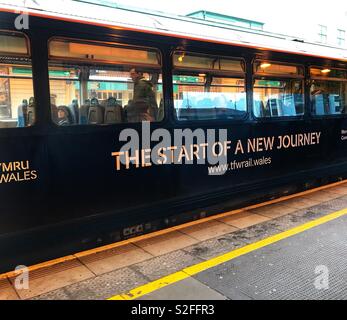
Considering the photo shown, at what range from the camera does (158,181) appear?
182 inches

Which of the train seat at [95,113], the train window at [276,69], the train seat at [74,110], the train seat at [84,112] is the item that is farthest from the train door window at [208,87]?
the train seat at [74,110]

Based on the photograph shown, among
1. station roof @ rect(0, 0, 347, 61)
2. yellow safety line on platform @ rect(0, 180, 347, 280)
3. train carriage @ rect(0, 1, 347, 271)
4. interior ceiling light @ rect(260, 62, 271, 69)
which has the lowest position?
yellow safety line on platform @ rect(0, 180, 347, 280)

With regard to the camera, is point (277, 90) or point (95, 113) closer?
point (95, 113)

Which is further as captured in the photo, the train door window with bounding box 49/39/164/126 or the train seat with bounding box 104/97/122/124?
the train seat with bounding box 104/97/122/124

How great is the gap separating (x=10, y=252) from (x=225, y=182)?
2936 millimetres

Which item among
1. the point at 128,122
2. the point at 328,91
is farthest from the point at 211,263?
the point at 328,91

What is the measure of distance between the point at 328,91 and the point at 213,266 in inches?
175

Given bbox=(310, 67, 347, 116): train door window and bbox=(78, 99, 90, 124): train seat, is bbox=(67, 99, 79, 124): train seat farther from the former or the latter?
bbox=(310, 67, 347, 116): train door window

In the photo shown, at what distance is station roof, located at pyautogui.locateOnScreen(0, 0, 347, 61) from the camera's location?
369 cm

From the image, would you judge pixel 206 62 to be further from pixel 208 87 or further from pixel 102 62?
pixel 102 62

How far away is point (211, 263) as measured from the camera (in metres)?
3.96

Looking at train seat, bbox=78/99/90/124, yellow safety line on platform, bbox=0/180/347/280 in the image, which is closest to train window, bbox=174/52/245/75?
train seat, bbox=78/99/90/124

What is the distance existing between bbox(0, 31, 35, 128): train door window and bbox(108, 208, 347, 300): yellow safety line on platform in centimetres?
185

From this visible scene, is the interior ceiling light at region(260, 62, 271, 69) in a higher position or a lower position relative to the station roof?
lower
